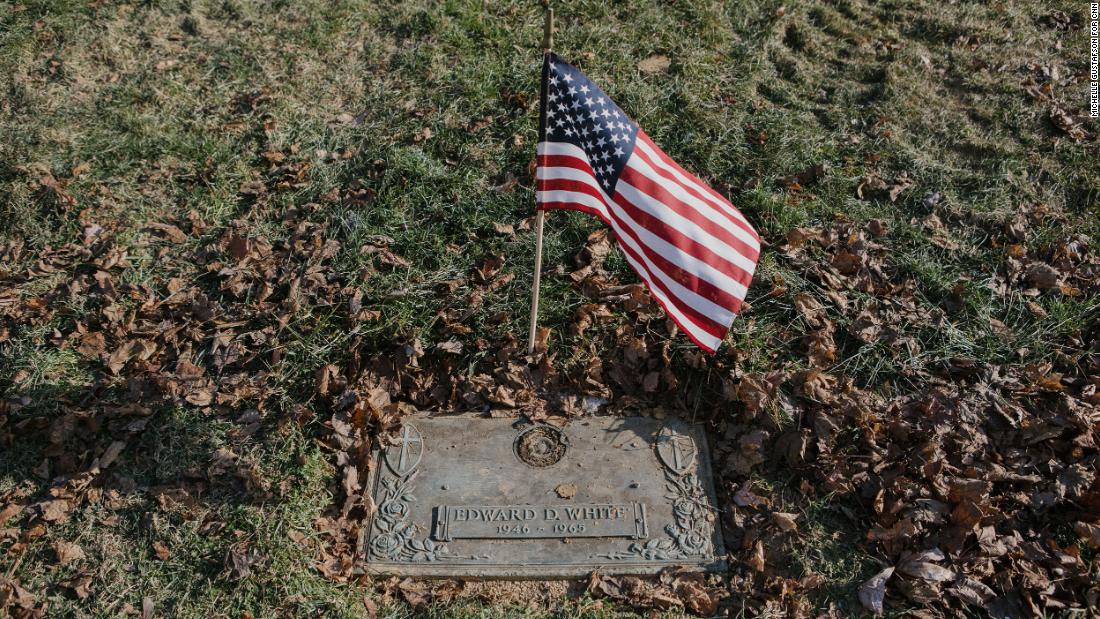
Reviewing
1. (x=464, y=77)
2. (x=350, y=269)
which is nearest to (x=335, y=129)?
(x=464, y=77)

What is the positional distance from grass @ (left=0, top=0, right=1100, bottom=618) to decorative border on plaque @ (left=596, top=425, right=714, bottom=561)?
1.48 ft

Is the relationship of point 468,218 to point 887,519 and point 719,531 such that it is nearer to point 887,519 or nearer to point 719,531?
point 719,531

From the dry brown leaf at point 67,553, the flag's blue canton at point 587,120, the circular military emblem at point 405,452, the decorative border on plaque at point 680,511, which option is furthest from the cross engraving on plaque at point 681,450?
the dry brown leaf at point 67,553

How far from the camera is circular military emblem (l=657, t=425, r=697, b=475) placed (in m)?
4.38

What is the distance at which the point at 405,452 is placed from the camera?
4.43 metres

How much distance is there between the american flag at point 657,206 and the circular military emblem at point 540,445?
1062 mm

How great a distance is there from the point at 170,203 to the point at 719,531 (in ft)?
14.1

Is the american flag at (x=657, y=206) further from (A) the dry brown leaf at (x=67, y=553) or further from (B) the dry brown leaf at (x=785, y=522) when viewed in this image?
(A) the dry brown leaf at (x=67, y=553)

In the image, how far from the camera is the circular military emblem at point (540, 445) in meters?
4.40

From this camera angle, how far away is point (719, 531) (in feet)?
13.7

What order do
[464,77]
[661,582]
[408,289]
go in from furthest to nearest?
1. [464,77]
2. [408,289]
3. [661,582]

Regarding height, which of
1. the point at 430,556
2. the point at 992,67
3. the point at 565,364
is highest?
the point at 992,67

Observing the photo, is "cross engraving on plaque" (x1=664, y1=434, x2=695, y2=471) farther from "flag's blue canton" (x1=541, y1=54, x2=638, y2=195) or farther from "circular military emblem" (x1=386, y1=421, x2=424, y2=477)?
"flag's blue canton" (x1=541, y1=54, x2=638, y2=195)

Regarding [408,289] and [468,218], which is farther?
[468,218]
